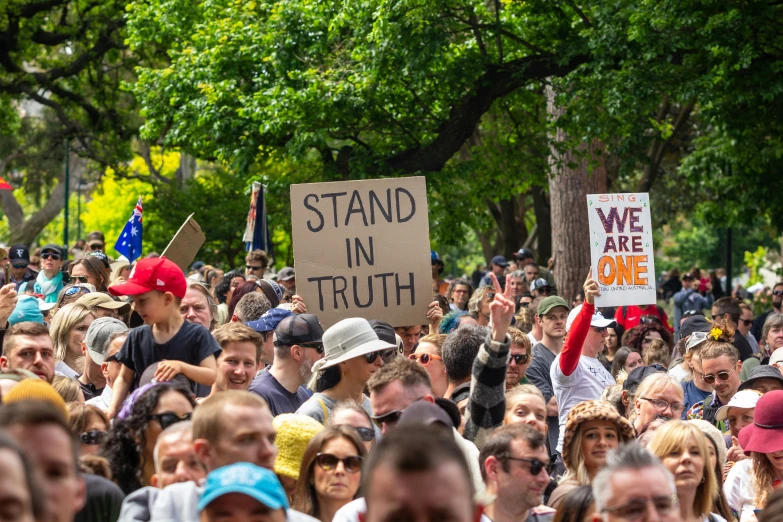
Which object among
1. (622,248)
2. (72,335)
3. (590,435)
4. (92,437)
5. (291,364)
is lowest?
(590,435)

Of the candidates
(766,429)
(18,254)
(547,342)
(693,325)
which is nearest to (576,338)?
(547,342)

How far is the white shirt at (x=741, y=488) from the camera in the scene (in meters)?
6.22

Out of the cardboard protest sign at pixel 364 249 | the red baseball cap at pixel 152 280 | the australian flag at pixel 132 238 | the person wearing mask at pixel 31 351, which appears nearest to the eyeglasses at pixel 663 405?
the cardboard protest sign at pixel 364 249

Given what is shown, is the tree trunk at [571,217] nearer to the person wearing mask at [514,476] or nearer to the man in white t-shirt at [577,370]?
the man in white t-shirt at [577,370]

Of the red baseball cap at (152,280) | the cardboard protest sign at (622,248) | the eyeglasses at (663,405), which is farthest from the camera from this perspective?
the cardboard protest sign at (622,248)

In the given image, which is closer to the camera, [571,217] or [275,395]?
[275,395]

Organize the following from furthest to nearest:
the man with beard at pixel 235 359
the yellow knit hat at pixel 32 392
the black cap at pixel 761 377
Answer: the black cap at pixel 761 377
the man with beard at pixel 235 359
the yellow knit hat at pixel 32 392

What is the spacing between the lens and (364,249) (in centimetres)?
856

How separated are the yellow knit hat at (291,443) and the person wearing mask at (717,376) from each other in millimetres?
3799

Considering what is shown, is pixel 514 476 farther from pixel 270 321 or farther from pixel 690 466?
pixel 270 321

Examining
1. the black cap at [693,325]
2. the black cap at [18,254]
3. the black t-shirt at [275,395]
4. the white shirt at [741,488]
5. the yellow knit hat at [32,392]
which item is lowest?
the white shirt at [741,488]

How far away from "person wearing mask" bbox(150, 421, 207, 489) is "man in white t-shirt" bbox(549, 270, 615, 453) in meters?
3.61

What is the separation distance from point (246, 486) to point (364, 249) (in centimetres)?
535

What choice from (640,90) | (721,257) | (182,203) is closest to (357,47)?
(640,90)
